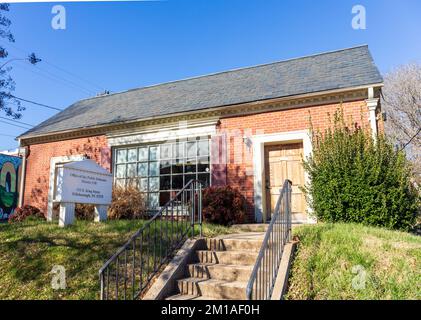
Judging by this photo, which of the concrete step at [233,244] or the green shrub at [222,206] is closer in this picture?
the concrete step at [233,244]

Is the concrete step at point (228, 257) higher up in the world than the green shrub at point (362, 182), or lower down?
lower down

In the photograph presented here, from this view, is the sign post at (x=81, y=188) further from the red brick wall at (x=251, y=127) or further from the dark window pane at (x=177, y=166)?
the red brick wall at (x=251, y=127)

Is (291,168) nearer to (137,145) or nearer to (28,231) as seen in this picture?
(137,145)

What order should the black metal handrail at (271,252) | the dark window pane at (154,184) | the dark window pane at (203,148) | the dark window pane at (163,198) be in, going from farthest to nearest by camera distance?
the dark window pane at (154,184) < the dark window pane at (163,198) < the dark window pane at (203,148) < the black metal handrail at (271,252)

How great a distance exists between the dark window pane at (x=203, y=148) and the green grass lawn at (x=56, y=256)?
325 cm

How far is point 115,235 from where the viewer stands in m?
6.24

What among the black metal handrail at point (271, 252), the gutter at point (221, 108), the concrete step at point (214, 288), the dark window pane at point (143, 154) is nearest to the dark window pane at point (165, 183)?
the dark window pane at point (143, 154)

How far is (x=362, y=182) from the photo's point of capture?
6.98 metres

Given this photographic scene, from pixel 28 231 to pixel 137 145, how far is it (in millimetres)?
4591

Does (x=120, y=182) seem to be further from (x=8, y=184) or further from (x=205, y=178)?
(x=8, y=184)

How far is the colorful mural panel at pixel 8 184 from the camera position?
1627cm
